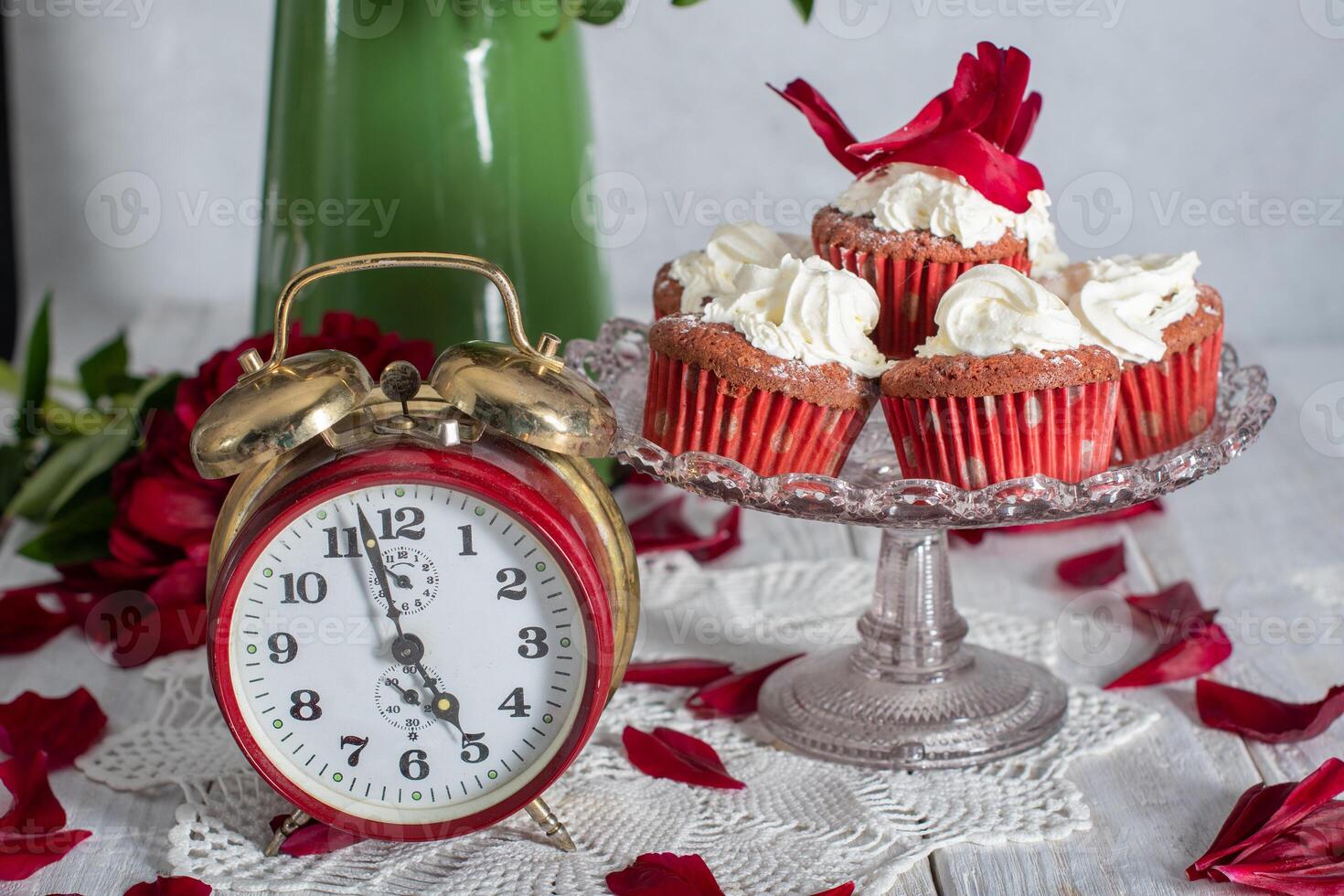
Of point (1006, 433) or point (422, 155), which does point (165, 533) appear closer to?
point (422, 155)

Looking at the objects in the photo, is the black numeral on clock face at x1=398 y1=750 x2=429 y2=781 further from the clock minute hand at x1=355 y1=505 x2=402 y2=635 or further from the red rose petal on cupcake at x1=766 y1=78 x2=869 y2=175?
the red rose petal on cupcake at x1=766 y1=78 x2=869 y2=175

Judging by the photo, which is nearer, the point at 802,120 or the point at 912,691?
the point at 912,691

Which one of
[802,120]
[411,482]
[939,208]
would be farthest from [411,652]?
[802,120]

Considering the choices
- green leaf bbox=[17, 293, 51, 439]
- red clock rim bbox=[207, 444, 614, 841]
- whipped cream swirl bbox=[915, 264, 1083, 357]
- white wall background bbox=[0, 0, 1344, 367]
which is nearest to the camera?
red clock rim bbox=[207, 444, 614, 841]

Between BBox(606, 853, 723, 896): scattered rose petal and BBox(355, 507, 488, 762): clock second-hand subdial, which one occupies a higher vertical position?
BBox(355, 507, 488, 762): clock second-hand subdial

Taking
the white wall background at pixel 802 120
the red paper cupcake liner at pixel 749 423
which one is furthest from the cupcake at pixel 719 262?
the white wall background at pixel 802 120

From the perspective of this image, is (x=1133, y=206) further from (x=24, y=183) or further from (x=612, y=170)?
(x=24, y=183)

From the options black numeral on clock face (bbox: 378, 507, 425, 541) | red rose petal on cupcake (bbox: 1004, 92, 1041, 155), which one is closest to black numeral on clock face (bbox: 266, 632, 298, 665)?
black numeral on clock face (bbox: 378, 507, 425, 541)
